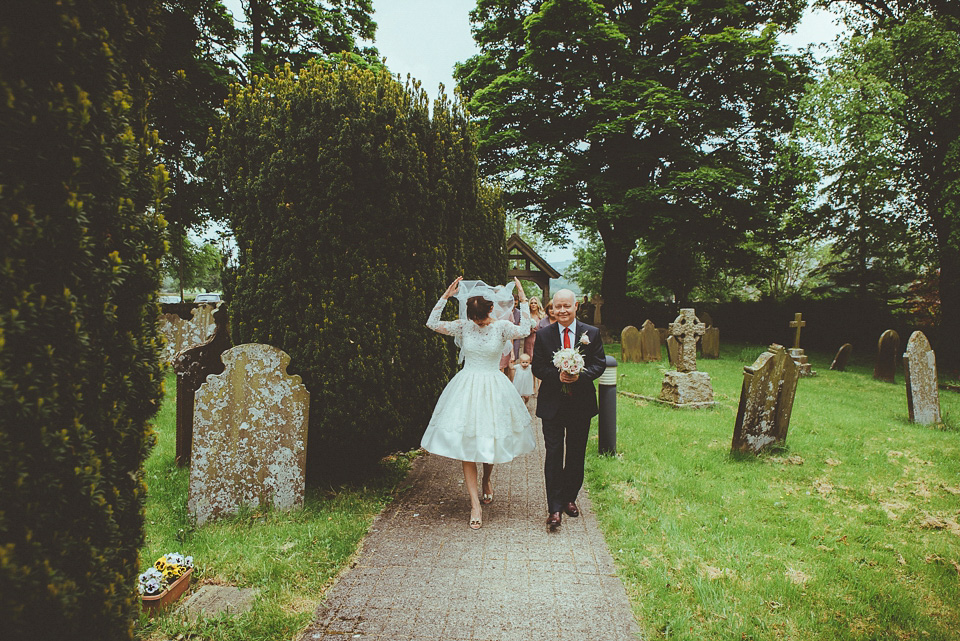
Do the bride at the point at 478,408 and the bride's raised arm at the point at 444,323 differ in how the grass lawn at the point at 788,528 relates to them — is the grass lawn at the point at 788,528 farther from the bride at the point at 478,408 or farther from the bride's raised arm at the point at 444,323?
the bride's raised arm at the point at 444,323

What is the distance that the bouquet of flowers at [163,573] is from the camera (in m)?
3.20

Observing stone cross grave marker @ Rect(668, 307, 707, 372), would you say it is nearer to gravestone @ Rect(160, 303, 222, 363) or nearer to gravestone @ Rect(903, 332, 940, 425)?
gravestone @ Rect(903, 332, 940, 425)

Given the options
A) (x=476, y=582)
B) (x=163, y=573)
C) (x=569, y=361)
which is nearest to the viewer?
(x=163, y=573)

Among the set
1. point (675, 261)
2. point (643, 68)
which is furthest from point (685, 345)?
point (675, 261)

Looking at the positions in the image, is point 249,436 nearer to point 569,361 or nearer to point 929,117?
point 569,361

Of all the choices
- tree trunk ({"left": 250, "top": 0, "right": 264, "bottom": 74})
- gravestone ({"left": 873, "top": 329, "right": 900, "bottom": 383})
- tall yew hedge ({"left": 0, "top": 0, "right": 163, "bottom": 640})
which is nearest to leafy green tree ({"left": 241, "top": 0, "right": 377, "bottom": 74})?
tree trunk ({"left": 250, "top": 0, "right": 264, "bottom": 74})

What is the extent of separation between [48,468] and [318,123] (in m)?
3.96

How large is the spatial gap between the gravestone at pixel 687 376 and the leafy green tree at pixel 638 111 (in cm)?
1094

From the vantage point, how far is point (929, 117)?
1691 cm

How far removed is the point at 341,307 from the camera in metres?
5.02

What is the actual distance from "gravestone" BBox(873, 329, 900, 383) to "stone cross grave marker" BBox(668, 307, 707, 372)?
9001 millimetres

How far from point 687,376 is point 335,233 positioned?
7690mm

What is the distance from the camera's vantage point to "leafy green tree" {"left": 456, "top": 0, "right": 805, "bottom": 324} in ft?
63.1

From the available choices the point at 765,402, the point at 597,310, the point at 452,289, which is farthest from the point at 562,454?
the point at 597,310
